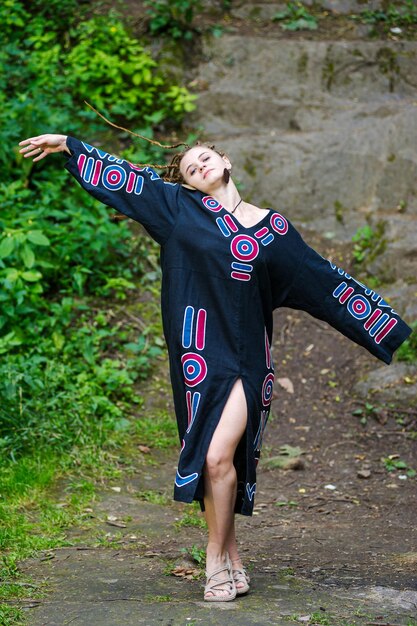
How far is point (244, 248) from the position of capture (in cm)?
346

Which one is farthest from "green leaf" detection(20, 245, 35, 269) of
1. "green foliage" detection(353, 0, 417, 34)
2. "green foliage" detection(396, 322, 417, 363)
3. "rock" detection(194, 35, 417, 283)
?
"green foliage" detection(353, 0, 417, 34)

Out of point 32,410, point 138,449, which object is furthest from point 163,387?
point 32,410

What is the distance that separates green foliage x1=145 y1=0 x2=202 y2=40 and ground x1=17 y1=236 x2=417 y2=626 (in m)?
3.18

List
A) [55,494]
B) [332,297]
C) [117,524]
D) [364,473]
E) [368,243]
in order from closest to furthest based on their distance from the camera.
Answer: [332,297] → [117,524] → [55,494] → [364,473] → [368,243]

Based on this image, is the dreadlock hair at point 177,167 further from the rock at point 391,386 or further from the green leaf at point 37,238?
the rock at point 391,386

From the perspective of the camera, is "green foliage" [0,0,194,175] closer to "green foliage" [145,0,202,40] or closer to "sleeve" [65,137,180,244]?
→ "green foliage" [145,0,202,40]

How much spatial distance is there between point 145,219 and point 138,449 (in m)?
2.48

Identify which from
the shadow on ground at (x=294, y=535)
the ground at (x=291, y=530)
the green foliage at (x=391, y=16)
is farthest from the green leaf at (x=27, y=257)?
the green foliage at (x=391, y=16)

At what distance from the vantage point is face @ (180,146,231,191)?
3584 millimetres

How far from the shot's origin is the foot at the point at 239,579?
352 cm

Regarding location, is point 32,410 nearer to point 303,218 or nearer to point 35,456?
point 35,456

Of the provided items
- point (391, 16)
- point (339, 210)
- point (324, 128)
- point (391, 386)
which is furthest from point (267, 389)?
point (391, 16)

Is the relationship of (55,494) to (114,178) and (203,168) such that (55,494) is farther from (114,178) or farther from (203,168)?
(203,168)

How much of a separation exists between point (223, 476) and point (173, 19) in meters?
A: 6.42
